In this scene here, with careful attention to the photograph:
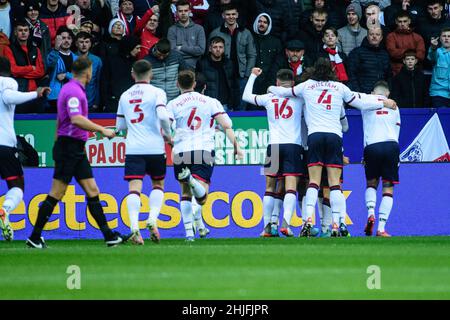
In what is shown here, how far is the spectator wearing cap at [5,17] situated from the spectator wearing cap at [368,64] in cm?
630

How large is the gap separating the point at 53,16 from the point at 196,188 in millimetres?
7948

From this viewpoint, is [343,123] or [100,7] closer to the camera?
[343,123]

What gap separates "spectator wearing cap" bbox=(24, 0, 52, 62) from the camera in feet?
76.6

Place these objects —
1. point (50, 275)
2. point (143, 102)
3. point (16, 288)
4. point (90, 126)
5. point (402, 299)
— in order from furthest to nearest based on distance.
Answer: point (143, 102) → point (90, 126) → point (50, 275) → point (16, 288) → point (402, 299)

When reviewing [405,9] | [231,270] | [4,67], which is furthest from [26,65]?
[231,270]

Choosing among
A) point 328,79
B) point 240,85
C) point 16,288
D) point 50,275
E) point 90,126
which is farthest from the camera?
point 240,85

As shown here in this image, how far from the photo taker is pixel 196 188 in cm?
1722

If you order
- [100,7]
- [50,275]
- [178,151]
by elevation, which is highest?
[100,7]

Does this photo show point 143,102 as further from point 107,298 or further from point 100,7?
point 100,7

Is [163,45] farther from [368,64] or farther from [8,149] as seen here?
[8,149]

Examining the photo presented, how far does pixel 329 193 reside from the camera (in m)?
20.2

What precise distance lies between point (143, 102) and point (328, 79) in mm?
3778

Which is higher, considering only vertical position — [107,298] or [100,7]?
[100,7]
